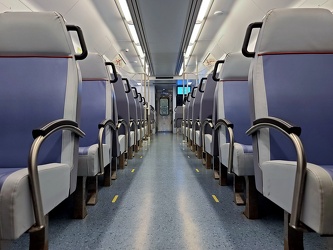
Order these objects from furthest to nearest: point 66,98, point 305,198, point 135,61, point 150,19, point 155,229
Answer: point 135,61 < point 150,19 < point 155,229 < point 66,98 < point 305,198

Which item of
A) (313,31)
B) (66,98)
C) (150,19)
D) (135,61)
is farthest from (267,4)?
(135,61)

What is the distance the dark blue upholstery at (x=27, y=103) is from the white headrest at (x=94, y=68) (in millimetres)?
969

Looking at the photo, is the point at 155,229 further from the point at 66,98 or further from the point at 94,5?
the point at 94,5

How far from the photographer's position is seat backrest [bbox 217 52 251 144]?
92.0 inches

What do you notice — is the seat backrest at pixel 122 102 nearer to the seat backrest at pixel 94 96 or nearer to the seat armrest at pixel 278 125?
the seat backrest at pixel 94 96

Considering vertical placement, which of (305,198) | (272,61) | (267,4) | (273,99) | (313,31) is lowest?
(305,198)

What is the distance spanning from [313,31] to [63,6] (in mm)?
4366

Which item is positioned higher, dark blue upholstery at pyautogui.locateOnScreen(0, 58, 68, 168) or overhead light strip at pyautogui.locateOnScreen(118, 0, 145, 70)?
overhead light strip at pyautogui.locateOnScreen(118, 0, 145, 70)

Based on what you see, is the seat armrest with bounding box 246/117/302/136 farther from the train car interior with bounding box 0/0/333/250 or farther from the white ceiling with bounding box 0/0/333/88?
the white ceiling with bounding box 0/0/333/88

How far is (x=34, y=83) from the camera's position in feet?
4.69

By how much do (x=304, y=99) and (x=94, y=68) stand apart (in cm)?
188

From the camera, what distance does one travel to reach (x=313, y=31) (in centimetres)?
140

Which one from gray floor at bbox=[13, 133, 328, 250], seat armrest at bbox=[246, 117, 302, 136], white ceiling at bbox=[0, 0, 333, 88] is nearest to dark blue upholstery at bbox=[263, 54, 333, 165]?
seat armrest at bbox=[246, 117, 302, 136]

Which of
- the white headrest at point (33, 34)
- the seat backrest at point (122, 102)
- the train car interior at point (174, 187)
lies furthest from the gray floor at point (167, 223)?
the seat backrest at point (122, 102)
